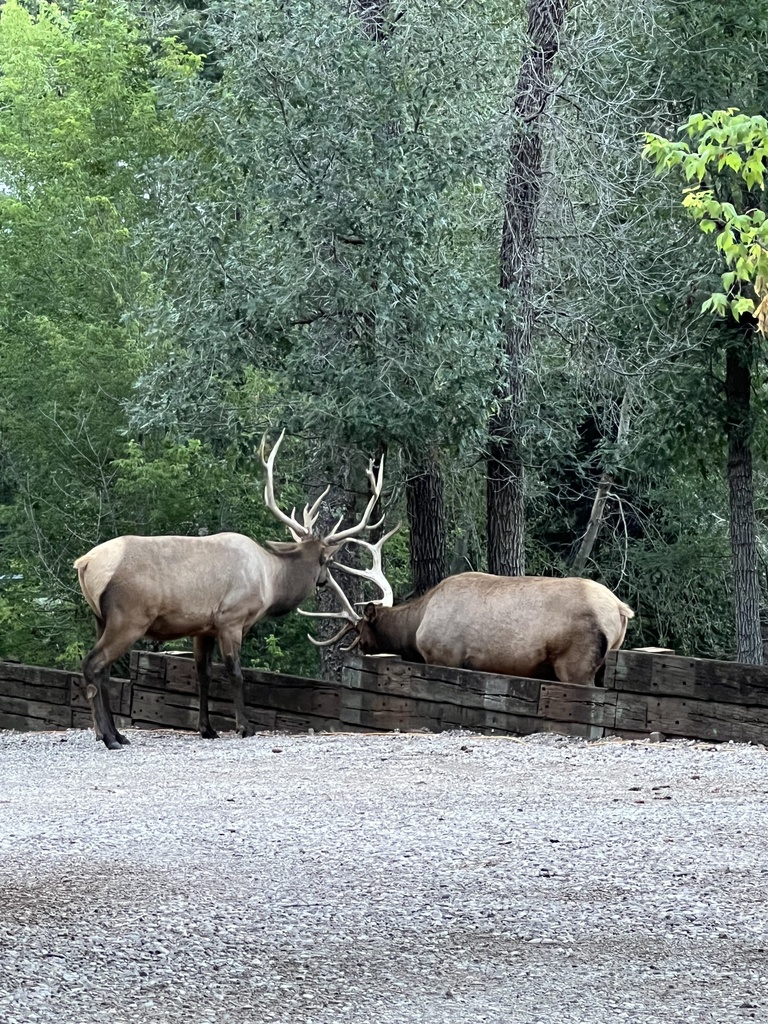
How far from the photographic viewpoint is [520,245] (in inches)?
627

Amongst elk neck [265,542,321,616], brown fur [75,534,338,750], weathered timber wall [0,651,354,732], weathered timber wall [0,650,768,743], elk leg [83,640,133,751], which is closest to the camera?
weathered timber wall [0,650,768,743]

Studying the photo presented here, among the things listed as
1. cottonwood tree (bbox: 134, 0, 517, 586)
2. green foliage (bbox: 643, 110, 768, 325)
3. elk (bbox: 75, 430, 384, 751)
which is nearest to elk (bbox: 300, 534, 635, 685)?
elk (bbox: 75, 430, 384, 751)

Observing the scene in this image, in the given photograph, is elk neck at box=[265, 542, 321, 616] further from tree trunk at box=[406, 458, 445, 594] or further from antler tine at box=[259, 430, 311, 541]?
tree trunk at box=[406, 458, 445, 594]

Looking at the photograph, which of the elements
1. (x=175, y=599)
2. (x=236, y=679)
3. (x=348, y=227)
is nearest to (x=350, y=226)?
(x=348, y=227)

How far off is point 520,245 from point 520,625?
211 inches

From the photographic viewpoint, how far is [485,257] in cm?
1655

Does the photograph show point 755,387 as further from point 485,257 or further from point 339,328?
point 339,328

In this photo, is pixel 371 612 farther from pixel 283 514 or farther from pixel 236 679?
pixel 236 679

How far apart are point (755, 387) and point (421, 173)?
16.1 feet

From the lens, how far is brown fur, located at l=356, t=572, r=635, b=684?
1170 centimetres

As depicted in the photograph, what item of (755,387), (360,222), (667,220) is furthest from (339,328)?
(755,387)

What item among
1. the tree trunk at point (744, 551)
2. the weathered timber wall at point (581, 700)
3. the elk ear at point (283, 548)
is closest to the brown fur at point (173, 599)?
the elk ear at point (283, 548)

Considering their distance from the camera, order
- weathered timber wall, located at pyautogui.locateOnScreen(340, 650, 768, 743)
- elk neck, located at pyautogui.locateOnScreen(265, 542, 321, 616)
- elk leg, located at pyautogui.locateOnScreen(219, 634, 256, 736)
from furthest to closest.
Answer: elk neck, located at pyautogui.locateOnScreen(265, 542, 321, 616)
elk leg, located at pyautogui.locateOnScreen(219, 634, 256, 736)
weathered timber wall, located at pyautogui.locateOnScreen(340, 650, 768, 743)

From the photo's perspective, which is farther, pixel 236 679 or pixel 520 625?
pixel 520 625
